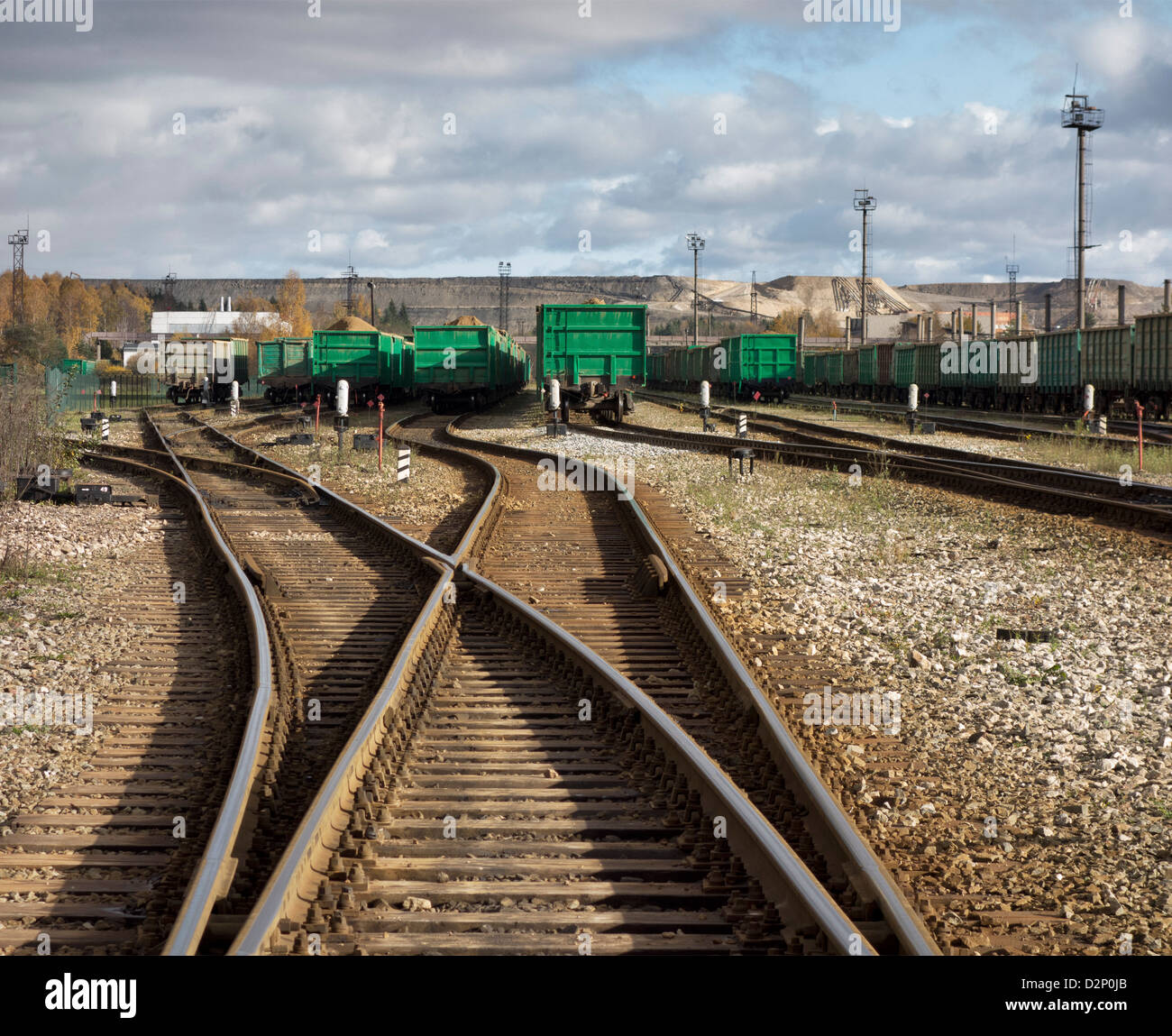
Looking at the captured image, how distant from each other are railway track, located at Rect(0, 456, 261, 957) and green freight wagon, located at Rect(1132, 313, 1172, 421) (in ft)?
96.6

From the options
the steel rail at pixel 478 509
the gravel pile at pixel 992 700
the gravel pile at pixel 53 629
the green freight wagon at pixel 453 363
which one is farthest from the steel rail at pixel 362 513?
the green freight wagon at pixel 453 363

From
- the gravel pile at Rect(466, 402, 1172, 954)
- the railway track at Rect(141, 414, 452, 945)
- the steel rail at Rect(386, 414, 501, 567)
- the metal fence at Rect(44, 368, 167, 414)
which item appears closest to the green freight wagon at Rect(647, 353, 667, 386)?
the metal fence at Rect(44, 368, 167, 414)

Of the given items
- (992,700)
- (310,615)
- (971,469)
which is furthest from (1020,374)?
(992,700)

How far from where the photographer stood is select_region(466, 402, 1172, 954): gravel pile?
463 cm

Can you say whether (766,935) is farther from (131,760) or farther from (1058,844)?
(131,760)

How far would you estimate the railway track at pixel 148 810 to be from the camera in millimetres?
4207

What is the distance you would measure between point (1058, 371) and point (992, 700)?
1353 inches

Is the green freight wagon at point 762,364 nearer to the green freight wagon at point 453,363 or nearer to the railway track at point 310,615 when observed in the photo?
the green freight wagon at point 453,363

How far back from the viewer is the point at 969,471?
61.8ft

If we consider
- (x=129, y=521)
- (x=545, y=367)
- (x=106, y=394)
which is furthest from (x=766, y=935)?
(x=106, y=394)

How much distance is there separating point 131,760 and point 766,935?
11.5 feet

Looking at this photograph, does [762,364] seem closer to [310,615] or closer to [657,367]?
[657,367]

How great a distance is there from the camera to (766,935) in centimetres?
404

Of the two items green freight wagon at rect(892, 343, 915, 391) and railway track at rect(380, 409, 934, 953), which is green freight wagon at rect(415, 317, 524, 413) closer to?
green freight wagon at rect(892, 343, 915, 391)
